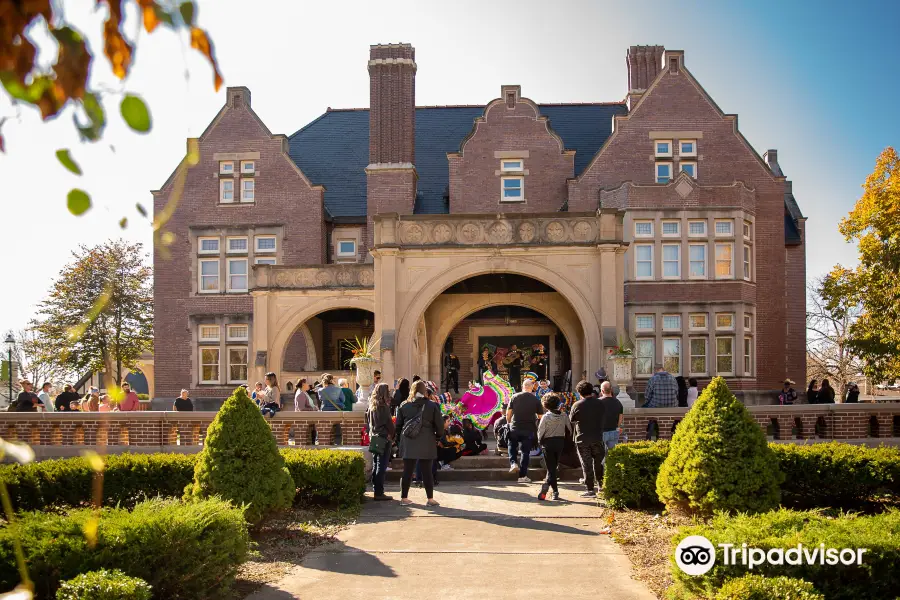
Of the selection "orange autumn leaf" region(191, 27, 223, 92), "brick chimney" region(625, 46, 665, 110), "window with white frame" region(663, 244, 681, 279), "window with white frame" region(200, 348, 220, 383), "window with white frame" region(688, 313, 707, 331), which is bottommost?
"window with white frame" region(200, 348, 220, 383)

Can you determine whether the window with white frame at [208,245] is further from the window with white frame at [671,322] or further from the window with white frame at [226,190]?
the window with white frame at [671,322]

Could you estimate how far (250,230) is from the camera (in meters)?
29.8

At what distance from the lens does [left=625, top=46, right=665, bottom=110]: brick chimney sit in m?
30.6

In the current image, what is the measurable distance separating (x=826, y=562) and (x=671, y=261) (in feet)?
69.2

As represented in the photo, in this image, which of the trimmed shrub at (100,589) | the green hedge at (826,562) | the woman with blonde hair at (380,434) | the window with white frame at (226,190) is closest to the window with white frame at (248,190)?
Answer: the window with white frame at (226,190)

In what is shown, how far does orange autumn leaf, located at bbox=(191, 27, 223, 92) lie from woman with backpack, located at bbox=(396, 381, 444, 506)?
415 inches

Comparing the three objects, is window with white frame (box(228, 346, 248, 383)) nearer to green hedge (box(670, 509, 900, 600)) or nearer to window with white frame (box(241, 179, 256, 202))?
window with white frame (box(241, 179, 256, 202))

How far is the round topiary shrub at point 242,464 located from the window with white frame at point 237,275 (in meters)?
20.9

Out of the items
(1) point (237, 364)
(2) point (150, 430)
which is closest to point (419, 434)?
(2) point (150, 430)

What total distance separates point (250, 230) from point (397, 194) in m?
6.11

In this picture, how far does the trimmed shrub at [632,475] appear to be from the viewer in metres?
11.1

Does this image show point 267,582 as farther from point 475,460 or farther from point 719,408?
point 475,460

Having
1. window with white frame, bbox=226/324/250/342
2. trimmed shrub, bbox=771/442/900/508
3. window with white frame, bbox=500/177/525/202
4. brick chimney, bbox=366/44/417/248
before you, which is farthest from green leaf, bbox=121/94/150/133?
window with white frame, bbox=226/324/250/342

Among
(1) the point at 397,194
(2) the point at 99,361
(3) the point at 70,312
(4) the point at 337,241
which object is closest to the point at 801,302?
(1) the point at 397,194
